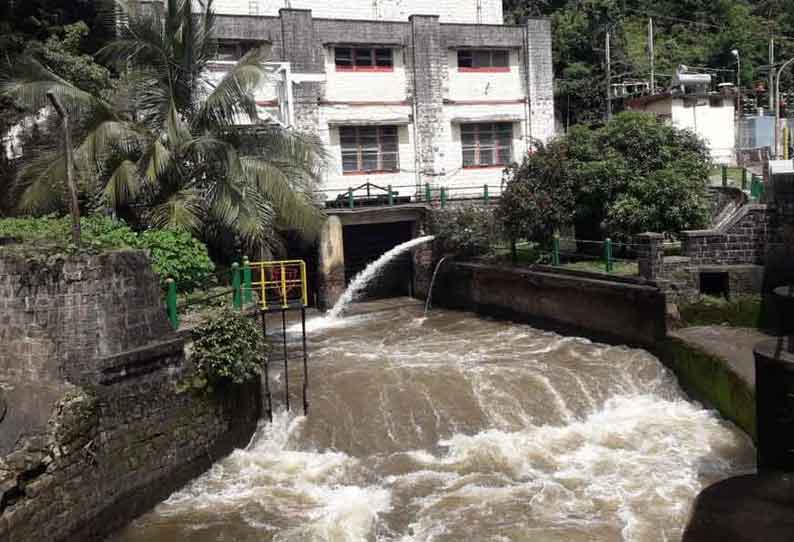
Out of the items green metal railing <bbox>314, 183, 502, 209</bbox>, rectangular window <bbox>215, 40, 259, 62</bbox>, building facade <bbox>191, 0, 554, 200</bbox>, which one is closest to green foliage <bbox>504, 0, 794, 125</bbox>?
building facade <bbox>191, 0, 554, 200</bbox>

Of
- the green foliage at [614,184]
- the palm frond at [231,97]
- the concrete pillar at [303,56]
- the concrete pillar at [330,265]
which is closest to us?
the palm frond at [231,97]

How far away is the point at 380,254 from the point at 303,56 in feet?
24.9

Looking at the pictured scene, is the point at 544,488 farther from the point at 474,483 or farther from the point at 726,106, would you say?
the point at 726,106

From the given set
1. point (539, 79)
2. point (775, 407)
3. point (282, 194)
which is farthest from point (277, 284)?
A: point (539, 79)

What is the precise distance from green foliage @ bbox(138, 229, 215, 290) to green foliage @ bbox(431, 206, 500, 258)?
33.5ft

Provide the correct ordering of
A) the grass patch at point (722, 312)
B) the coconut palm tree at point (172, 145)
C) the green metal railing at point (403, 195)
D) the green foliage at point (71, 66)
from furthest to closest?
the green metal railing at point (403, 195) → the green foliage at point (71, 66) → the coconut palm tree at point (172, 145) → the grass patch at point (722, 312)

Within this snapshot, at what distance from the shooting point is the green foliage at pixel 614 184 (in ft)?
63.6

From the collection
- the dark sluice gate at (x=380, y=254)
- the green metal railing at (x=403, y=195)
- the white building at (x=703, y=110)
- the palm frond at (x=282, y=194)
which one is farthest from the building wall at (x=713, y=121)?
the palm frond at (x=282, y=194)

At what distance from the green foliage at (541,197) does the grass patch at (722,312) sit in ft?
17.0

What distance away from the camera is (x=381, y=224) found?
29.0 metres

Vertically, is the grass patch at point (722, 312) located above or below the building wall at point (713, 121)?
below

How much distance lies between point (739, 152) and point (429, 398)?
23276 mm

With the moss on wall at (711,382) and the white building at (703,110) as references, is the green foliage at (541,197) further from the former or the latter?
the white building at (703,110)

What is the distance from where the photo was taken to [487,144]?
101 ft
